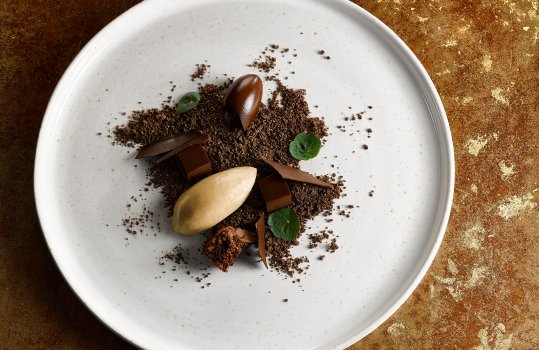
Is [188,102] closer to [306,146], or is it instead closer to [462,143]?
[306,146]

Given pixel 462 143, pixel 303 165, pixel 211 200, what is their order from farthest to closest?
pixel 462 143
pixel 303 165
pixel 211 200

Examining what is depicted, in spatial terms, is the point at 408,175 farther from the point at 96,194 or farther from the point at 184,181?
the point at 96,194

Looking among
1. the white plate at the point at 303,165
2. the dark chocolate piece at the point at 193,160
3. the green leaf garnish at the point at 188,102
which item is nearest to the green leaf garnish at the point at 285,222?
the white plate at the point at 303,165

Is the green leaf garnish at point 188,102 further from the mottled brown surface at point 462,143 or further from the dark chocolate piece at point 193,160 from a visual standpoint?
the mottled brown surface at point 462,143

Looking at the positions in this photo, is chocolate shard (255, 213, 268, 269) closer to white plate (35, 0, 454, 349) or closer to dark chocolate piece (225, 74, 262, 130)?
white plate (35, 0, 454, 349)

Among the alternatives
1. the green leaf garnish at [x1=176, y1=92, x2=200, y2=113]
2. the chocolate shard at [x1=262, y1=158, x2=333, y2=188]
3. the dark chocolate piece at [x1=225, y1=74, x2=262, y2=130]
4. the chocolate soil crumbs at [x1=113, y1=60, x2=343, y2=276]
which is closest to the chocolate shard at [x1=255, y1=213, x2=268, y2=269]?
the chocolate soil crumbs at [x1=113, y1=60, x2=343, y2=276]

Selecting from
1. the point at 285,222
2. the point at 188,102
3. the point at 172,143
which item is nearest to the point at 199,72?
the point at 188,102

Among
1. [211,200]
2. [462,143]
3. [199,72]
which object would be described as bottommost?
[462,143]
